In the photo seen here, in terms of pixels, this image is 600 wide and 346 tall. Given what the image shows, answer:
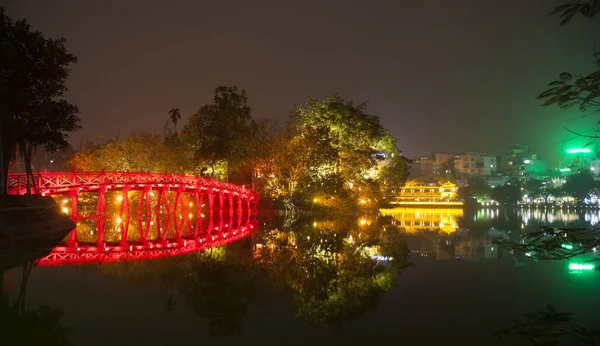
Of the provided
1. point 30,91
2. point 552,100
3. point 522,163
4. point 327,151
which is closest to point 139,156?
point 327,151

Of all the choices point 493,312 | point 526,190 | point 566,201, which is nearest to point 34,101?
point 493,312

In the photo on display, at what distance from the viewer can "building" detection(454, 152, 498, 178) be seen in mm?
145750

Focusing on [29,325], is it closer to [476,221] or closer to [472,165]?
[476,221]

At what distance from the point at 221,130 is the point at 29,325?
1517 inches

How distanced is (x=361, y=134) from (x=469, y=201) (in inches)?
2953

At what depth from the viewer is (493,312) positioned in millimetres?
8891

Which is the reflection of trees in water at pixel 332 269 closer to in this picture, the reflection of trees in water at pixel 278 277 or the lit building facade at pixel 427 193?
the reflection of trees in water at pixel 278 277

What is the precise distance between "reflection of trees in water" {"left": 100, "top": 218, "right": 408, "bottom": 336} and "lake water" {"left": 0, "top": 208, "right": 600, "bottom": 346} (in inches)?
1.5

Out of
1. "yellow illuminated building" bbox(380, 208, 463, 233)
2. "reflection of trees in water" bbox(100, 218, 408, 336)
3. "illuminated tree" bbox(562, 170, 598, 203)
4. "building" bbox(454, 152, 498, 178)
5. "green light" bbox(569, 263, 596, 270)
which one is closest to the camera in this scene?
"reflection of trees in water" bbox(100, 218, 408, 336)

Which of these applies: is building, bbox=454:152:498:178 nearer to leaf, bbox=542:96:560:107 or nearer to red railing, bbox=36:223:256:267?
red railing, bbox=36:223:256:267

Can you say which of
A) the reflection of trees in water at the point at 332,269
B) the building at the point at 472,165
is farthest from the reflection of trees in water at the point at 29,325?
the building at the point at 472,165

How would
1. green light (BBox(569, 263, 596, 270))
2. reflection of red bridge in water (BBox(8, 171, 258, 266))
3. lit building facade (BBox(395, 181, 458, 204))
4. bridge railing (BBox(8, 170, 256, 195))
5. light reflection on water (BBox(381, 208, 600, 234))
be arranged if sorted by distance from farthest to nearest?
lit building facade (BBox(395, 181, 458, 204)) → light reflection on water (BBox(381, 208, 600, 234)) → bridge railing (BBox(8, 170, 256, 195)) → reflection of red bridge in water (BBox(8, 171, 258, 266)) → green light (BBox(569, 263, 596, 270))

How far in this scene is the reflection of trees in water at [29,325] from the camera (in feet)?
23.6

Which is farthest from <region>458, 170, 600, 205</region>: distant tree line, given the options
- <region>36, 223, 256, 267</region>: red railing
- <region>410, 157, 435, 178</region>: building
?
<region>36, 223, 256, 267</region>: red railing
